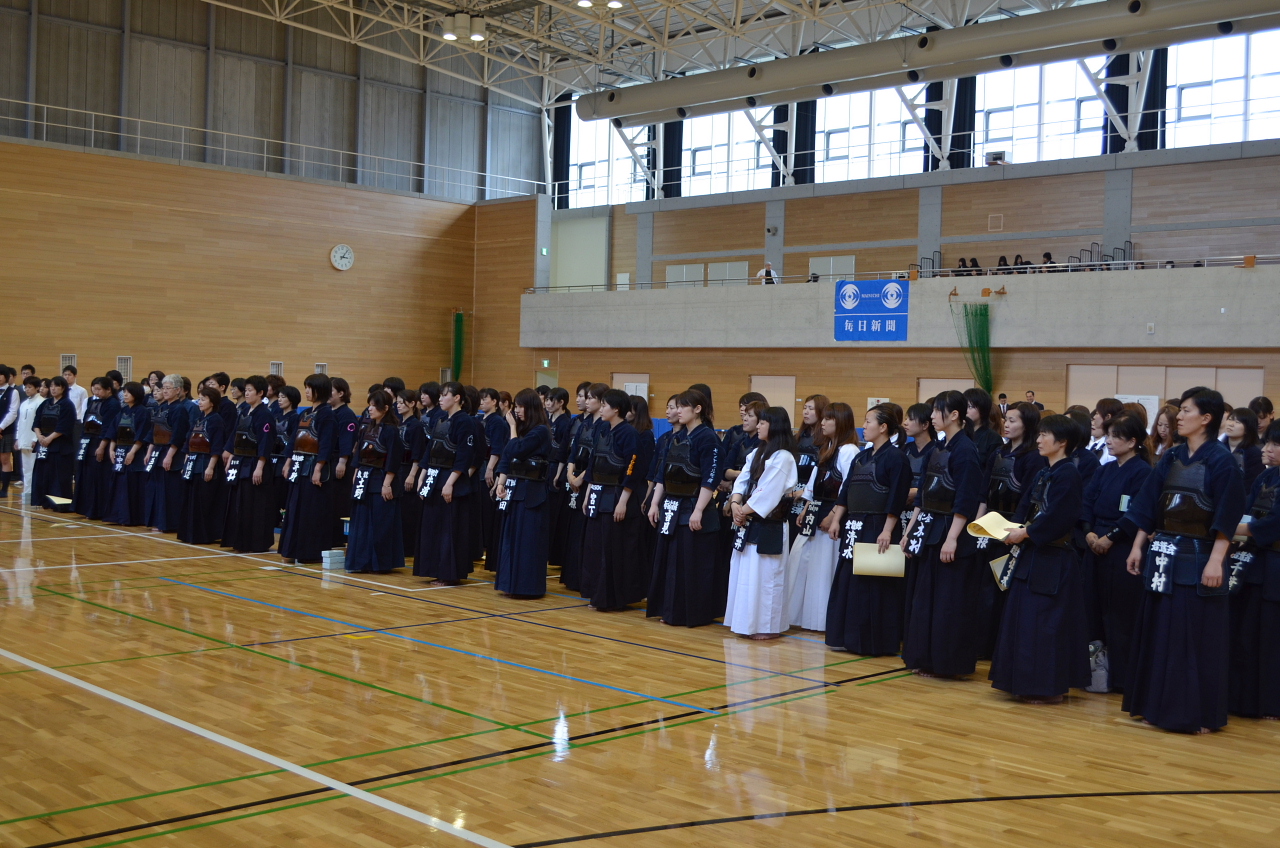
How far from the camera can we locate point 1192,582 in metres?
5.90

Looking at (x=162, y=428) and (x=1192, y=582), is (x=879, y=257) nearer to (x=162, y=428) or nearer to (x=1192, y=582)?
(x=162, y=428)

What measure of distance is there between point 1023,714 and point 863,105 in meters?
22.9

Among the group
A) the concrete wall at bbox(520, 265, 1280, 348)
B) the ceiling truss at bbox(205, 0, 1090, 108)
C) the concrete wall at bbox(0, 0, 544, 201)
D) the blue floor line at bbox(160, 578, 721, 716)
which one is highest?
the ceiling truss at bbox(205, 0, 1090, 108)

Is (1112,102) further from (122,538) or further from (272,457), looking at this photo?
(122,538)

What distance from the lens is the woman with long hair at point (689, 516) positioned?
850cm

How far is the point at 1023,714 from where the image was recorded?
6266 mm

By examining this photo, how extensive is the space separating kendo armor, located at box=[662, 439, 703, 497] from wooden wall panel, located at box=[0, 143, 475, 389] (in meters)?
17.5

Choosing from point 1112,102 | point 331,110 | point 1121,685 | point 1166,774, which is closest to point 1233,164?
point 1112,102

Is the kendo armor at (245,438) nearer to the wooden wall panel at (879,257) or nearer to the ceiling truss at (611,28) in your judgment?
the ceiling truss at (611,28)

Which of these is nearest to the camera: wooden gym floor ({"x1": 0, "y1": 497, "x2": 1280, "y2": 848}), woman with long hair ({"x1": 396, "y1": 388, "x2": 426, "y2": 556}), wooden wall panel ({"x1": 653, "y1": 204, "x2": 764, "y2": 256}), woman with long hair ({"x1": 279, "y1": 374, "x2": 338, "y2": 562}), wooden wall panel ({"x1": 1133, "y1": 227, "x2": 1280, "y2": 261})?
wooden gym floor ({"x1": 0, "y1": 497, "x2": 1280, "y2": 848})

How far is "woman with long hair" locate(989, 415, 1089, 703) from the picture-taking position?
20.7ft

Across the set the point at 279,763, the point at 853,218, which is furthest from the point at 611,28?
the point at 279,763

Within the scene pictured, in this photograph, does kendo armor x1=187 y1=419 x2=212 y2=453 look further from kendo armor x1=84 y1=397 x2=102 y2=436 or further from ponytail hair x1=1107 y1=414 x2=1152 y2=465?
ponytail hair x1=1107 y1=414 x2=1152 y2=465

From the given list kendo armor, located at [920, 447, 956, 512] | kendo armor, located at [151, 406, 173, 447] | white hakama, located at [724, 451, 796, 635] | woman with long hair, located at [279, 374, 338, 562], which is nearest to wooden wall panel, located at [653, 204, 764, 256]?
kendo armor, located at [151, 406, 173, 447]
